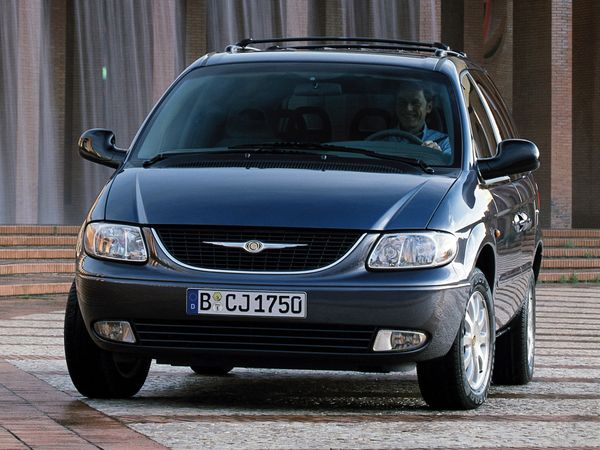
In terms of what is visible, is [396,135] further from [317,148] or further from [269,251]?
[269,251]

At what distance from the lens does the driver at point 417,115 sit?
7234mm

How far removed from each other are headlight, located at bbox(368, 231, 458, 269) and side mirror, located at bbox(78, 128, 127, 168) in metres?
1.66

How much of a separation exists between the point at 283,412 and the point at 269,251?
698 millimetres

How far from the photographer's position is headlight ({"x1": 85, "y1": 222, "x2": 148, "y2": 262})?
636 centimetres

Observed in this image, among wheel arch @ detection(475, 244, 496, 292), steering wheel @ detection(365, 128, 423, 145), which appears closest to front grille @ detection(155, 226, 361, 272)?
wheel arch @ detection(475, 244, 496, 292)

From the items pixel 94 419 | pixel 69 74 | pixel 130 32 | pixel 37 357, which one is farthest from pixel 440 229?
pixel 69 74

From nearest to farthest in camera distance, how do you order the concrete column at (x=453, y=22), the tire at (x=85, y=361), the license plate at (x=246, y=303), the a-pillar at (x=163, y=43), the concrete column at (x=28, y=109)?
1. the license plate at (x=246, y=303)
2. the tire at (x=85, y=361)
3. the concrete column at (x=28, y=109)
4. the a-pillar at (x=163, y=43)
5. the concrete column at (x=453, y=22)

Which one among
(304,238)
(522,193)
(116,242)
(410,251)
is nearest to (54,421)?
(116,242)

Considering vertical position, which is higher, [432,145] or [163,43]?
[432,145]

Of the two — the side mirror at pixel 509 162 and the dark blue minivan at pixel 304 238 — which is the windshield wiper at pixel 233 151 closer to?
the dark blue minivan at pixel 304 238

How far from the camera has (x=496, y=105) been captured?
347 inches

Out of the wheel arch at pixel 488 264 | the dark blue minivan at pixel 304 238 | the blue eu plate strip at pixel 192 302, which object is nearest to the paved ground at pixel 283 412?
the dark blue minivan at pixel 304 238

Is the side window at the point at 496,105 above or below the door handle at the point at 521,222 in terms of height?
above

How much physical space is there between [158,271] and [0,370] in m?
2.05
